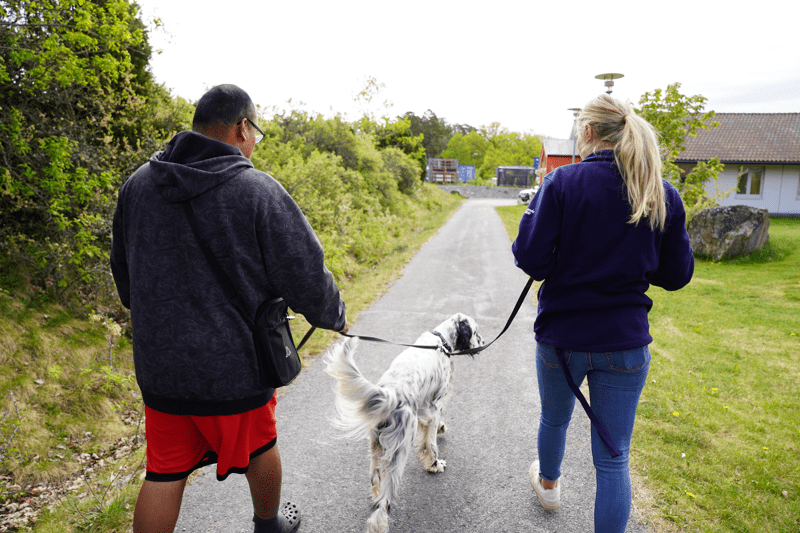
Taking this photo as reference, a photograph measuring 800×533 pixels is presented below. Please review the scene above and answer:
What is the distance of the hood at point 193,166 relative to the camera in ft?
5.56

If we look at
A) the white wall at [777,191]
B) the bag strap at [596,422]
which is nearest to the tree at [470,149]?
the white wall at [777,191]

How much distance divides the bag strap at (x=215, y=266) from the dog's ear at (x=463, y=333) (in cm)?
218

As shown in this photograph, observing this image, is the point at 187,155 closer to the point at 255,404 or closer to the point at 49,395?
the point at 255,404

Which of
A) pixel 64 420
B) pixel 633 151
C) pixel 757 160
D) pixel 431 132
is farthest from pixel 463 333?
pixel 431 132

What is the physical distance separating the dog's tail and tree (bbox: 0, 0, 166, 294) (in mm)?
3731

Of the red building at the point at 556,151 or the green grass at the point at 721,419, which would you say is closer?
the green grass at the point at 721,419

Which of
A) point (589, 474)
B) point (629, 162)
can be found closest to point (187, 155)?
point (629, 162)

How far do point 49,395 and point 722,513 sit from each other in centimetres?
549

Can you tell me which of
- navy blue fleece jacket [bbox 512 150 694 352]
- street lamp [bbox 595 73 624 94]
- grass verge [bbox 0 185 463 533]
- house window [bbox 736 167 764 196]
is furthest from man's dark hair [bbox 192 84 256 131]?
house window [bbox 736 167 764 196]

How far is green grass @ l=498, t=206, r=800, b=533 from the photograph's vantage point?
288cm

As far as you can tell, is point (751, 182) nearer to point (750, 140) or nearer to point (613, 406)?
point (750, 140)

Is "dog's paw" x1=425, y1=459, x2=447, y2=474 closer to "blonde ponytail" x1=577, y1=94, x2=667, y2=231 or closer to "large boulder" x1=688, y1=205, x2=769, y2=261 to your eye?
"blonde ponytail" x1=577, y1=94, x2=667, y2=231

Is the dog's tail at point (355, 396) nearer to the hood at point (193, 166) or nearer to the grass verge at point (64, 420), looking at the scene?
the hood at point (193, 166)

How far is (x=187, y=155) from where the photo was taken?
1.79m
